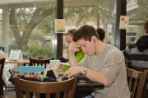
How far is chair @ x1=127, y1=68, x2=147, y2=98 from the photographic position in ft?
7.23

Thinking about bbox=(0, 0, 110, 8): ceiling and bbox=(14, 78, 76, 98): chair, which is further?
bbox=(0, 0, 110, 8): ceiling

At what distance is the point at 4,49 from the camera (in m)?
4.92

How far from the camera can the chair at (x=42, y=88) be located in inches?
63.4

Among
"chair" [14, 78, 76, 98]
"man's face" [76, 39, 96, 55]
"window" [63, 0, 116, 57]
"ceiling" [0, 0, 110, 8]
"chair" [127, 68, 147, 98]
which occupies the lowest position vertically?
"chair" [127, 68, 147, 98]

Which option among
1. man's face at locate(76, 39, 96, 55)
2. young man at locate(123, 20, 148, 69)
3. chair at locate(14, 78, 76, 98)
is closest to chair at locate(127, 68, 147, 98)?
man's face at locate(76, 39, 96, 55)

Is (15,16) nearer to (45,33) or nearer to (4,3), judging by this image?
(4,3)

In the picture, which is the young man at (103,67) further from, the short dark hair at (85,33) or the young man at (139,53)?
the young man at (139,53)

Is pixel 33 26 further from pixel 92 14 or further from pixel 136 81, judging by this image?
pixel 136 81

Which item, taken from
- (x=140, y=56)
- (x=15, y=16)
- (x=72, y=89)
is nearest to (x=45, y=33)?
(x=15, y=16)

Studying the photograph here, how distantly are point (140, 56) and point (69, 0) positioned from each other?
6.49 ft

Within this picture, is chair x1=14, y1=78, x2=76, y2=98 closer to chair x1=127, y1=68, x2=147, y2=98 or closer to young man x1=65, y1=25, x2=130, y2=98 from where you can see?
young man x1=65, y1=25, x2=130, y2=98

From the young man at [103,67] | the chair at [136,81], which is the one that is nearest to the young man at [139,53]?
the chair at [136,81]

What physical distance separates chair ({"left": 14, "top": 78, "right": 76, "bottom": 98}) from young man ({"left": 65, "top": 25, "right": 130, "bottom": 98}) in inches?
13.9

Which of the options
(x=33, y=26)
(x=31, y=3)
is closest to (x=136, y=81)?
(x=33, y=26)
